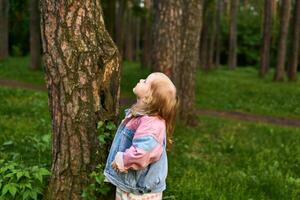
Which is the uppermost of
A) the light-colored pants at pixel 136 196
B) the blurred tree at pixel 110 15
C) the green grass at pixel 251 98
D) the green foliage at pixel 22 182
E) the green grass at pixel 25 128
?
the blurred tree at pixel 110 15

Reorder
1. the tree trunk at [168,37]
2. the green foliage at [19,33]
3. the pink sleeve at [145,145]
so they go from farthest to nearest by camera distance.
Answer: the green foliage at [19,33] < the tree trunk at [168,37] < the pink sleeve at [145,145]

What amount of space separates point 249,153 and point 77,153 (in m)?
5.05

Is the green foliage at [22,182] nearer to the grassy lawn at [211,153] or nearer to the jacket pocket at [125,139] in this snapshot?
the grassy lawn at [211,153]

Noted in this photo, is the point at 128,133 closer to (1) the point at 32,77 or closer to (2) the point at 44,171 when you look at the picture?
(2) the point at 44,171

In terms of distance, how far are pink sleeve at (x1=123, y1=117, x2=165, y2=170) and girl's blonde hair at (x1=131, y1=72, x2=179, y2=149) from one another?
0.07 metres

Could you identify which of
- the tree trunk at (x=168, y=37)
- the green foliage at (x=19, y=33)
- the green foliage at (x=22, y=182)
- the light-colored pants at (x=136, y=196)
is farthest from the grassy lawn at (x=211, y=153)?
the green foliage at (x=19, y=33)

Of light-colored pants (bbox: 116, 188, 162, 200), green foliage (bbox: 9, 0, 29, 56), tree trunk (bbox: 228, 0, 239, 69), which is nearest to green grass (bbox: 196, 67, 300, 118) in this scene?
light-colored pants (bbox: 116, 188, 162, 200)

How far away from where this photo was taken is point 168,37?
10.5 meters

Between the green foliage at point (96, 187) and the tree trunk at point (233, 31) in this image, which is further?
the tree trunk at point (233, 31)

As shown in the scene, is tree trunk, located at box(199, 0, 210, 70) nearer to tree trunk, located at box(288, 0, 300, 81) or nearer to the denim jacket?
tree trunk, located at box(288, 0, 300, 81)

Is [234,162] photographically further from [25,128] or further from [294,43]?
[294,43]

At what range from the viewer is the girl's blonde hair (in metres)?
4.18

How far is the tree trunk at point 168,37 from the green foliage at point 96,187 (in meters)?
5.67

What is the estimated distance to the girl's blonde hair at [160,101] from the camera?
418 centimetres
